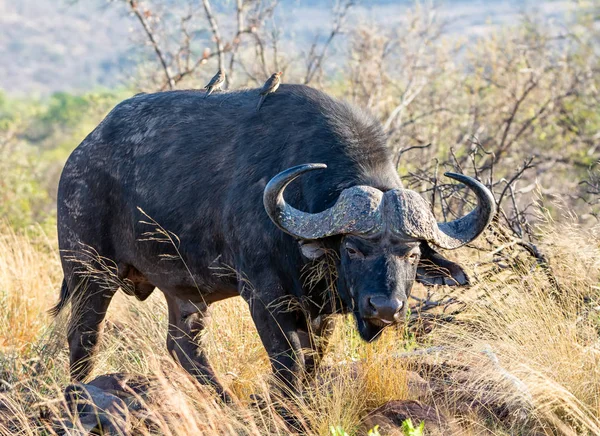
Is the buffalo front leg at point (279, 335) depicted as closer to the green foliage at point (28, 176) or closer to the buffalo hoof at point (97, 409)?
the buffalo hoof at point (97, 409)

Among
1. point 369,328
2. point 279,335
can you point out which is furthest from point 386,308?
point 279,335

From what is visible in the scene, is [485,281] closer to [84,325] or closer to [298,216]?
[298,216]

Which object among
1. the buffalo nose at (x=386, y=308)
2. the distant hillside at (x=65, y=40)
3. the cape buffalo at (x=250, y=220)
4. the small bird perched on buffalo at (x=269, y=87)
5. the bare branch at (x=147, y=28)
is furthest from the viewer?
the distant hillside at (x=65, y=40)

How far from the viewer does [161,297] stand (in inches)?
307

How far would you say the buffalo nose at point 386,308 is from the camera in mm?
4477

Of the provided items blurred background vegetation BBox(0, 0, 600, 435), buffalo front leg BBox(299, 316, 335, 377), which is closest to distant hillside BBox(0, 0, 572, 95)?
blurred background vegetation BBox(0, 0, 600, 435)

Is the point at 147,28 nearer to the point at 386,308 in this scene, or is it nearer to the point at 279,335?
the point at 279,335

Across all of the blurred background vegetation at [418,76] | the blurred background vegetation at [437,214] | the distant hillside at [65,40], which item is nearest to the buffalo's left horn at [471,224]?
the blurred background vegetation at [437,214]

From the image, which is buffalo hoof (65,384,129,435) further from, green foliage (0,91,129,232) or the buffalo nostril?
green foliage (0,91,129,232)

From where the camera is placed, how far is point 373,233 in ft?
15.3

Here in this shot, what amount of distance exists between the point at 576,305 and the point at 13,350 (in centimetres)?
377

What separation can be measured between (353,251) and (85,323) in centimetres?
253

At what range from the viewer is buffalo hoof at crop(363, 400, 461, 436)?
4.67 meters

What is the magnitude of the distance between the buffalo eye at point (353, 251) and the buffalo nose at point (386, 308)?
0.29 m
